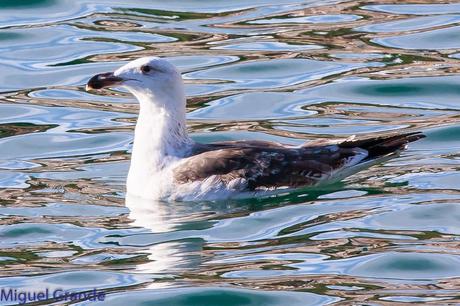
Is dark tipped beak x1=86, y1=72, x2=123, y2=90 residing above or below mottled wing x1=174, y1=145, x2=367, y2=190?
above

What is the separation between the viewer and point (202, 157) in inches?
505

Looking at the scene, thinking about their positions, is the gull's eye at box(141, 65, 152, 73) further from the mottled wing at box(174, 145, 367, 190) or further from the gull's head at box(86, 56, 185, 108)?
the mottled wing at box(174, 145, 367, 190)

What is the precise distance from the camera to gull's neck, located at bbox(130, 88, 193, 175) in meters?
13.0

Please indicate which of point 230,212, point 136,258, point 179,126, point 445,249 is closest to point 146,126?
point 179,126

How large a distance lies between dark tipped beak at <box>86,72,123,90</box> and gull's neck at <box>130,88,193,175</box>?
296 mm

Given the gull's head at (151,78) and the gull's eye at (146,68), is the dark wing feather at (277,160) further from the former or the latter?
the gull's eye at (146,68)

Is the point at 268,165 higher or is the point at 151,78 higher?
the point at 151,78

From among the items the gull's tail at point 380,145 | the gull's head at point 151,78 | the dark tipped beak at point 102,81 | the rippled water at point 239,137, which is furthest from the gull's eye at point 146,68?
the gull's tail at point 380,145

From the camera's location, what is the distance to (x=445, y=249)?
11.1 metres

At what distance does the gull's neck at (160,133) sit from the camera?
1303 cm

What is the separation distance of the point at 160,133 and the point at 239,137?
78.3 inches

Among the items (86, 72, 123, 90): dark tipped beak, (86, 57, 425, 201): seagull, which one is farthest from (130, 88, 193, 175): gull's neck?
(86, 72, 123, 90): dark tipped beak

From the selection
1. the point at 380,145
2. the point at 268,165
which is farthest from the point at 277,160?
the point at 380,145

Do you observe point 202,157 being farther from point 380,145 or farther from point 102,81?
point 380,145
